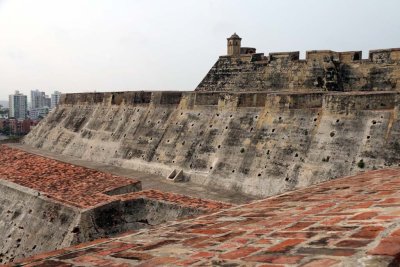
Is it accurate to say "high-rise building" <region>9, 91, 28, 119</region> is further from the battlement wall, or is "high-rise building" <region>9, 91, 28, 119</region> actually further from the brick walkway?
the brick walkway

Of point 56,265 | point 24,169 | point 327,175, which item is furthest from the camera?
point 24,169

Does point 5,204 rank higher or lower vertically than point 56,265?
lower

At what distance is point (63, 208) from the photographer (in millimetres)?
11367

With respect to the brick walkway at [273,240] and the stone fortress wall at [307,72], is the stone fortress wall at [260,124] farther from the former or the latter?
the brick walkway at [273,240]

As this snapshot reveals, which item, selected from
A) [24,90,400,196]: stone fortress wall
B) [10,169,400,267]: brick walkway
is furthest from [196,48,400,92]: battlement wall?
[10,169,400,267]: brick walkway

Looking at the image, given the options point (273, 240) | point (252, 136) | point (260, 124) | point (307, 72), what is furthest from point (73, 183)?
point (273, 240)

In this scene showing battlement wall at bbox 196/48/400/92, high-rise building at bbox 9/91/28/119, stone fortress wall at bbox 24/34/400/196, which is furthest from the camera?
high-rise building at bbox 9/91/28/119

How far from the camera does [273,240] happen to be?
308cm

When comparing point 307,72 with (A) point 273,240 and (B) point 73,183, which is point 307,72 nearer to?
(B) point 73,183

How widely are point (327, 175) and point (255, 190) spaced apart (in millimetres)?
2424

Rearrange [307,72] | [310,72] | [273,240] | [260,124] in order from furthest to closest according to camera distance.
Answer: [307,72], [310,72], [260,124], [273,240]

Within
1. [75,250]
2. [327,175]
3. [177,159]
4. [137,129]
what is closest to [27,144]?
[137,129]

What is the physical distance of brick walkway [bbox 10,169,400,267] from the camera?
2.49 metres

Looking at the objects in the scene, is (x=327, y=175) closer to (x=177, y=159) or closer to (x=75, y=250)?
(x=177, y=159)
